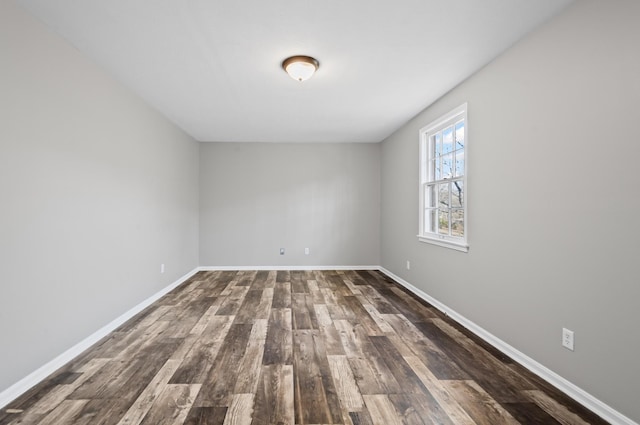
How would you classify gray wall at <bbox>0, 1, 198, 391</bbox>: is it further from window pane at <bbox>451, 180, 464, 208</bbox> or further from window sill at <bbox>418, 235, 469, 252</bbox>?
window pane at <bbox>451, 180, 464, 208</bbox>

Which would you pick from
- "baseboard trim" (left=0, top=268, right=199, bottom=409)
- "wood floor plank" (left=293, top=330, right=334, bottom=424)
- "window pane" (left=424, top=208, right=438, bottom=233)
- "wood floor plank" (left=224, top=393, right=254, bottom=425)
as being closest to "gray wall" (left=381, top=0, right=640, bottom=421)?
"window pane" (left=424, top=208, right=438, bottom=233)

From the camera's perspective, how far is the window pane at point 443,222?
11.7ft

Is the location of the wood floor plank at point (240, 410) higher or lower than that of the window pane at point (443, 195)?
lower

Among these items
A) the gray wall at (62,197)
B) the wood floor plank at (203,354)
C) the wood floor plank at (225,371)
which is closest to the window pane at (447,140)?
the wood floor plank at (225,371)

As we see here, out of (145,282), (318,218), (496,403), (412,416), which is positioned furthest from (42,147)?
(318,218)

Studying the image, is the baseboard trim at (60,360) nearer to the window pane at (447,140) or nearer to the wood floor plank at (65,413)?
the wood floor plank at (65,413)

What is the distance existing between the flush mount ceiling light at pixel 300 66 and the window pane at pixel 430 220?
232 centimetres

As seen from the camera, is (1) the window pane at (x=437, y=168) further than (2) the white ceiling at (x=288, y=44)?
Yes

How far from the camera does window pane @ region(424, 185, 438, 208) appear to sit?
3.91 metres

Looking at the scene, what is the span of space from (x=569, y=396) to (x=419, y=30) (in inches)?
101

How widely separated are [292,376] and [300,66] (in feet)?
7.98

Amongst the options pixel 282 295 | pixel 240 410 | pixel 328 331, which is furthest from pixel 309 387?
pixel 282 295

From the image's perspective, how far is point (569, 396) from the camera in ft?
5.97

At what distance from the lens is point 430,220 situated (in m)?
3.98
